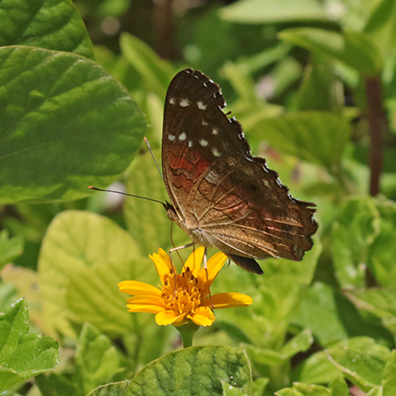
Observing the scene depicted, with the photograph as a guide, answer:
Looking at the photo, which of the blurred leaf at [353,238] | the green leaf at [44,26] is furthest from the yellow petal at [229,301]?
the green leaf at [44,26]

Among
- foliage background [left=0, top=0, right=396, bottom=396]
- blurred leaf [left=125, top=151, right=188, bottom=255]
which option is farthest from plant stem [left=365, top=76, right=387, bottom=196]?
blurred leaf [left=125, top=151, right=188, bottom=255]

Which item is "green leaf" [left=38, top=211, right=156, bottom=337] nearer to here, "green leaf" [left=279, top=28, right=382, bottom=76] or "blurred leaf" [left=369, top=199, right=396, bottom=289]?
"blurred leaf" [left=369, top=199, right=396, bottom=289]

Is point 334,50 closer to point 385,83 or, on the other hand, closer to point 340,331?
point 385,83

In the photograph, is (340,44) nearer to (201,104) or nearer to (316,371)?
(201,104)

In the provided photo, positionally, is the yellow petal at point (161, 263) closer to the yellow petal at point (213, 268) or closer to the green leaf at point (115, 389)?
the yellow petal at point (213, 268)

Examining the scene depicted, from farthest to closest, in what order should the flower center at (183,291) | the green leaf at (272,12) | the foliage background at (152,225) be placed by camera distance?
1. the green leaf at (272,12)
2. the flower center at (183,291)
3. the foliage background at (152,225)

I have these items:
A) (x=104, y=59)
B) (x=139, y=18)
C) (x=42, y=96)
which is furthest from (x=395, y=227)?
(x=139, y=18)
